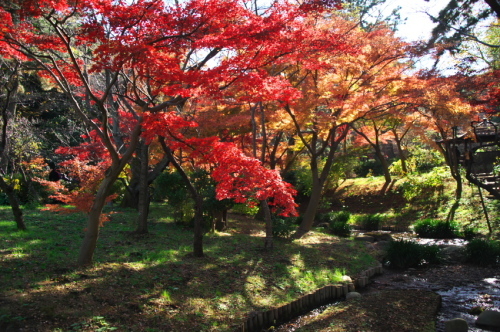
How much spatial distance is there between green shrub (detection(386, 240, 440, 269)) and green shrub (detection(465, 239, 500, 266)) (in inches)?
30.3

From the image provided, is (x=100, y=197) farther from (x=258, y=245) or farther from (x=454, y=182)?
(x=454, y=182)

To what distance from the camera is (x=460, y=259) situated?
9445 millimetres

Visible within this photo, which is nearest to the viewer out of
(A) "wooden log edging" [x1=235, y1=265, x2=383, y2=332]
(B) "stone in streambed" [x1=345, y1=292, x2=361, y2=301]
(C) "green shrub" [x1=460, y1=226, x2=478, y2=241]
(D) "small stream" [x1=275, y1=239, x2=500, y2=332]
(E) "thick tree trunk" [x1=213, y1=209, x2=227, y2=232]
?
(A) "wooden log edging" [x1=235, y1=265, x2=383, y2=332]

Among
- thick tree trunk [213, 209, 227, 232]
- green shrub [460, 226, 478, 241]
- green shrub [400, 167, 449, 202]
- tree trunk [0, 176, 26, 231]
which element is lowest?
green shrub [460, 226, 478, 241]

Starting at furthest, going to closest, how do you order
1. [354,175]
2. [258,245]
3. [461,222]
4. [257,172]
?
1. [354,175]
2. [461,222]
3. [258,245]
4. [257,172]

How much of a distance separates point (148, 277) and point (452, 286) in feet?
19.5

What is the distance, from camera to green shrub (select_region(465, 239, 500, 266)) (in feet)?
29.0

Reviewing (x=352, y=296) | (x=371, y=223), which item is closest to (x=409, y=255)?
(x=352, y=296)

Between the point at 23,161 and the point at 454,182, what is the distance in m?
18.3

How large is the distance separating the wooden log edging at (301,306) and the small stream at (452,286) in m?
0.13

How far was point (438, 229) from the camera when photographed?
1246 centimetres

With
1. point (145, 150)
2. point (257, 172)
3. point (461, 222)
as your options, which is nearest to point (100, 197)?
point (257, 172)

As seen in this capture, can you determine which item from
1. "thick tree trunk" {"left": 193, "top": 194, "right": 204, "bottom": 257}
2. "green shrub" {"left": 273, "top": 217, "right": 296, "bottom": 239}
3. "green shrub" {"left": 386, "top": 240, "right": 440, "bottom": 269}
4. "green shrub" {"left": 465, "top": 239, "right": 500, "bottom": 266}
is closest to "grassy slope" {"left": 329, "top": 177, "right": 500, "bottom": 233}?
"green shrub" {"left": 465, "top": 239, "right": 500, "bottom": 266}

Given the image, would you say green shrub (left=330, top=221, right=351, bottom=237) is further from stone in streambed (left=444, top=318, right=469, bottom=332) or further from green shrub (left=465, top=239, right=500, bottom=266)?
stone in streambed (left=444, top=318, right=469, bottom=332)
